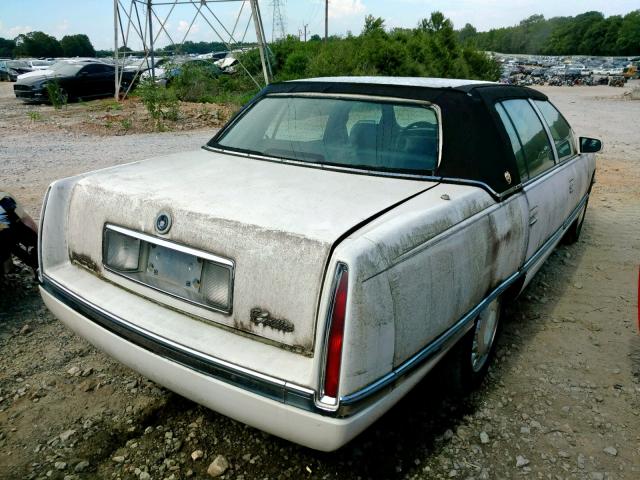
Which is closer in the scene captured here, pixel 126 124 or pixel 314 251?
pixel 314 251

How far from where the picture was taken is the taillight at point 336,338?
1670mm

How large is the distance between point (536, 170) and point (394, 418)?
1784 millimetres

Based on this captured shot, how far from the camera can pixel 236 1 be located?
642 inches

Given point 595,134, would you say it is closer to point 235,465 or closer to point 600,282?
point 600,282

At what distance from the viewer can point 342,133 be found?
116 inches

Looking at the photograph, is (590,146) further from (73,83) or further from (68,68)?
(68,68)

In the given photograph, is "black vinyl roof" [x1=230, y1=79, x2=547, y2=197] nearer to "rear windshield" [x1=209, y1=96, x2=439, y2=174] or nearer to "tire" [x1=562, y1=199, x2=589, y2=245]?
"rear windshield" [x1=209, y1=96, x2=439, y2=174]

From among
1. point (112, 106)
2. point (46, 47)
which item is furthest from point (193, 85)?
point (46, 47)

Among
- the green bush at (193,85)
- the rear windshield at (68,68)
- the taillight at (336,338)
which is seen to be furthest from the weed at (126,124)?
the taillight at (336,338)

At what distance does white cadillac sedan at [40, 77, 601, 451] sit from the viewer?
1730 millimetres

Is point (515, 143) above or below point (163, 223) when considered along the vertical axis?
above

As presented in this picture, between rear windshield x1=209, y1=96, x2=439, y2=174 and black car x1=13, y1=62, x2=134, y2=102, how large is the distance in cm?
1519

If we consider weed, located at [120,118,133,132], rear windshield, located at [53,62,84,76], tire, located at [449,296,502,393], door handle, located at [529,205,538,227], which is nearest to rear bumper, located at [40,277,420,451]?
tire, located at [449,296,502,393]

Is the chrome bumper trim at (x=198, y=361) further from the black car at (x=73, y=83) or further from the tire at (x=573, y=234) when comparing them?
the black car at (x=73, y=83)
